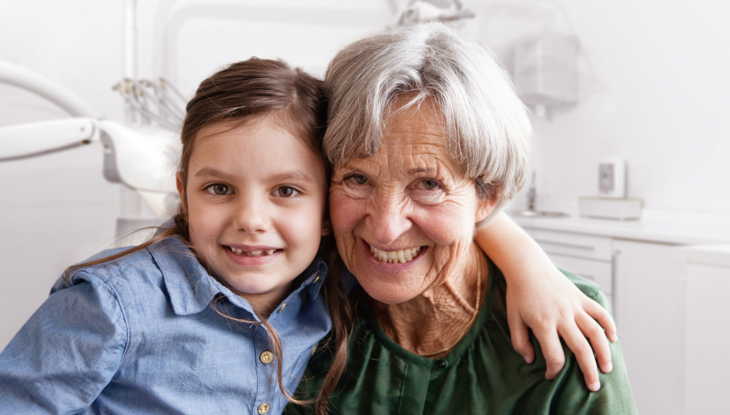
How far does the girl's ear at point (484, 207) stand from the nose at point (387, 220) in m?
0.18

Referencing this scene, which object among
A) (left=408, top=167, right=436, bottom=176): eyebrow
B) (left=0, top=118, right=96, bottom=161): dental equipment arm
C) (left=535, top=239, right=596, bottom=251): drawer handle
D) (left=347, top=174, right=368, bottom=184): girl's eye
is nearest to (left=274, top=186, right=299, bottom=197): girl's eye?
(left=347, top=174, right=368, bottom=184): girl's eye

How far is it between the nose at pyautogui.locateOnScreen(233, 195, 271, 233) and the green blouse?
0.32 meters

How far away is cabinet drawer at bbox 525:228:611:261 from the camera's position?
2430 mm

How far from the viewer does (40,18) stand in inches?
91.0

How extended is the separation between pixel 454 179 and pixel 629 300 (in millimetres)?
1826

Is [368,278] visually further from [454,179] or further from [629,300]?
[629,300]

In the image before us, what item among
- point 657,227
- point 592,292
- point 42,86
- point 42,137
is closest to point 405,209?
point 592,292

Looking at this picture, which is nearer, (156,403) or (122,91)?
(156,403)

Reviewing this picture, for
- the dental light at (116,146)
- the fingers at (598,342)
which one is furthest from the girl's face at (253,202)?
the dental light at (116,146)

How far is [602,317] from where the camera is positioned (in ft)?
2.90

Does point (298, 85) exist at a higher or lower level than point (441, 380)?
higher

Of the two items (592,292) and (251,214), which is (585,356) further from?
(251,214)

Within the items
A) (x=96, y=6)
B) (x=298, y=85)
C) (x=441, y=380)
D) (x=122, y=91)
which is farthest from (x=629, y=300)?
(x=96, y=6)

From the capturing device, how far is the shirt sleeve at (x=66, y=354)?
0.72 metres
